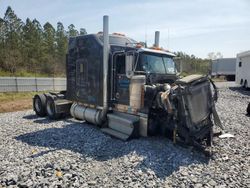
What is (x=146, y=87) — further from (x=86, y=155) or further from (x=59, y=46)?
(x=59, y=46)

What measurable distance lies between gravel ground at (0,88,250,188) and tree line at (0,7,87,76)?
108ft

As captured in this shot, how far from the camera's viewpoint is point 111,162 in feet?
18.6

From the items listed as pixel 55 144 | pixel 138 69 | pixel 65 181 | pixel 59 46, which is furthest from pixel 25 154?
pixel 59 46

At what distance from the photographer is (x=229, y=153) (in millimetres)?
6008

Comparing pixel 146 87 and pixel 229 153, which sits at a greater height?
pixel 146 87

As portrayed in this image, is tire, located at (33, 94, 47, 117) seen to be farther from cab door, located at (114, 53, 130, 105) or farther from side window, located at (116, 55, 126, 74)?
side window, located at (116, 55, 126, 74)

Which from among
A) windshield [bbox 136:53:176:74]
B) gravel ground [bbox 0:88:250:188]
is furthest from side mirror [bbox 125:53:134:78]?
gravel ground [bbox 0:88:250:188]

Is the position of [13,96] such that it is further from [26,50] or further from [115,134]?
[26,50]

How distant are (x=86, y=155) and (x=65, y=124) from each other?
354 cm

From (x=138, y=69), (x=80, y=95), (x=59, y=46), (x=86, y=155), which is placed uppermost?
(x=59, y=46)

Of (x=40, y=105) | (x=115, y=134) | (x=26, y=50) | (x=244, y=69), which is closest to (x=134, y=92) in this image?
(x=115, y=134)

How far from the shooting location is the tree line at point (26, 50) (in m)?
37.6

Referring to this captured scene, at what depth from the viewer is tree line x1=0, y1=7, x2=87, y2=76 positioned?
37.6 m

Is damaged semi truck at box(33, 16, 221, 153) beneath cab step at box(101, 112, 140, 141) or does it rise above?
above
